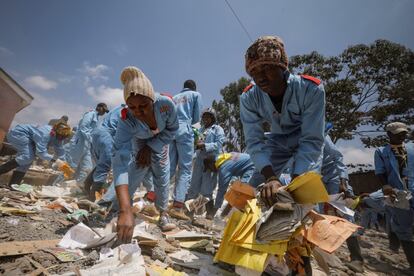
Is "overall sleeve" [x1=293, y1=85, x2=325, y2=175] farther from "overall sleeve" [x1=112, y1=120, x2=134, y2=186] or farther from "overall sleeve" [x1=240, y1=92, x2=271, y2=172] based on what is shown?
"overall sleeve" [x1=112, y1=120, x2=134, y2=186]

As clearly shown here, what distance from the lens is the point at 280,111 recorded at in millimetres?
2094

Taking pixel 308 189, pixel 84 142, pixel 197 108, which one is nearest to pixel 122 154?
pixel 308 189

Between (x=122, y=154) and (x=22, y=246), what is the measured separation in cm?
98

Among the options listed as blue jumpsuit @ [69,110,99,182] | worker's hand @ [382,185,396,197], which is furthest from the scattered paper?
blue jumpsuit @ [69,110,99,182]

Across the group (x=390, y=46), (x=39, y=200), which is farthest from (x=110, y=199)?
(x=390, y=46)

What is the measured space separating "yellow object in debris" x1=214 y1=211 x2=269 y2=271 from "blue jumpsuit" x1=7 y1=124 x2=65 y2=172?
505cm

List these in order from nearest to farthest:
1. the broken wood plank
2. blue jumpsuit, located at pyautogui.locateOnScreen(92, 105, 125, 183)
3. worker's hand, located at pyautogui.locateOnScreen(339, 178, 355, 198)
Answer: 1. the broken wood plank
2. worker's hand, located at pyautogui.locateOnScreen(339, 178, 355, 198)
3. blue jumpsuit, located at pyautogui.locateOnScreen(92, 105, 125, 183)

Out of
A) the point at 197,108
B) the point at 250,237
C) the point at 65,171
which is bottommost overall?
the point at 250,237

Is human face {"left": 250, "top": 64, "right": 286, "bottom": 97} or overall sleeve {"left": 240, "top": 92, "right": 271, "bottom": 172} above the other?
human face {"left": 250, "top": 64, "right": 286, "bottom": 97}

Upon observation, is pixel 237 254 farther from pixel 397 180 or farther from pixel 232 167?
pixel 397 180

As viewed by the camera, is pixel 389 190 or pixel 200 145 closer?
pixel 389 190

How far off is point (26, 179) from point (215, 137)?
14.6 feet

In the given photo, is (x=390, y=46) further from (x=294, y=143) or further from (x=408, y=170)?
(x=294, y=143)

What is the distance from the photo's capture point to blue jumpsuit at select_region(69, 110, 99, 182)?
6.20 metres
